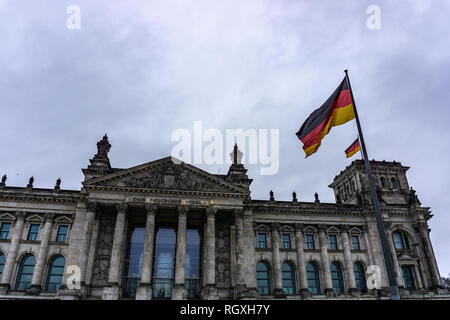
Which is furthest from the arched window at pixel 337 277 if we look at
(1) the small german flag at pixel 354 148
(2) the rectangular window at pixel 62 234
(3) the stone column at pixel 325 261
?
(2) the rectangular window at pixel 62 234

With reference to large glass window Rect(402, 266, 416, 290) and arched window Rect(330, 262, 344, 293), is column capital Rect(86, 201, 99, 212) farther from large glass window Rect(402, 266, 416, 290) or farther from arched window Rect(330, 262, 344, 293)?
large glass window Rect(402, 266, 416, 290)

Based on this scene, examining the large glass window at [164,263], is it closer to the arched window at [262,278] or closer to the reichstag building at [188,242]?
the reichstag building at [188,242]

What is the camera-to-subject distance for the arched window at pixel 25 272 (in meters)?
35.4

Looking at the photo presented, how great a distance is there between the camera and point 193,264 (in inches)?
1532

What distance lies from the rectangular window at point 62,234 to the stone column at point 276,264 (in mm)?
24437

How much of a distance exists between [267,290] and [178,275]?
11.8m

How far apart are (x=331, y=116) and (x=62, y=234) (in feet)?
111

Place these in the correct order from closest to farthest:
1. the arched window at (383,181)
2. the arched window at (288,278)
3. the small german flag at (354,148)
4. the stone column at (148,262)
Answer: the small german flag at (354,148) → the stone column at (148,262) → the arched window at (288,278) → the arched window at (383,181)

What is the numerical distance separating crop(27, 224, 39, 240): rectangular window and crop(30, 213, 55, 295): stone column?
3.71ft

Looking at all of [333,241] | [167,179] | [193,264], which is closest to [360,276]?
[333,241]

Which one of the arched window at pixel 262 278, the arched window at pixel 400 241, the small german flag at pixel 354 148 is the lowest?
the arched window at pixel 262 278

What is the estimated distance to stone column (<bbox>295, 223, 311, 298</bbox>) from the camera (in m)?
38.9

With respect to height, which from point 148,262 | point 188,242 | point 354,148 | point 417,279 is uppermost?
point 188,242

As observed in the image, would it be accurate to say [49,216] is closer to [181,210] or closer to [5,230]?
[5,230]
